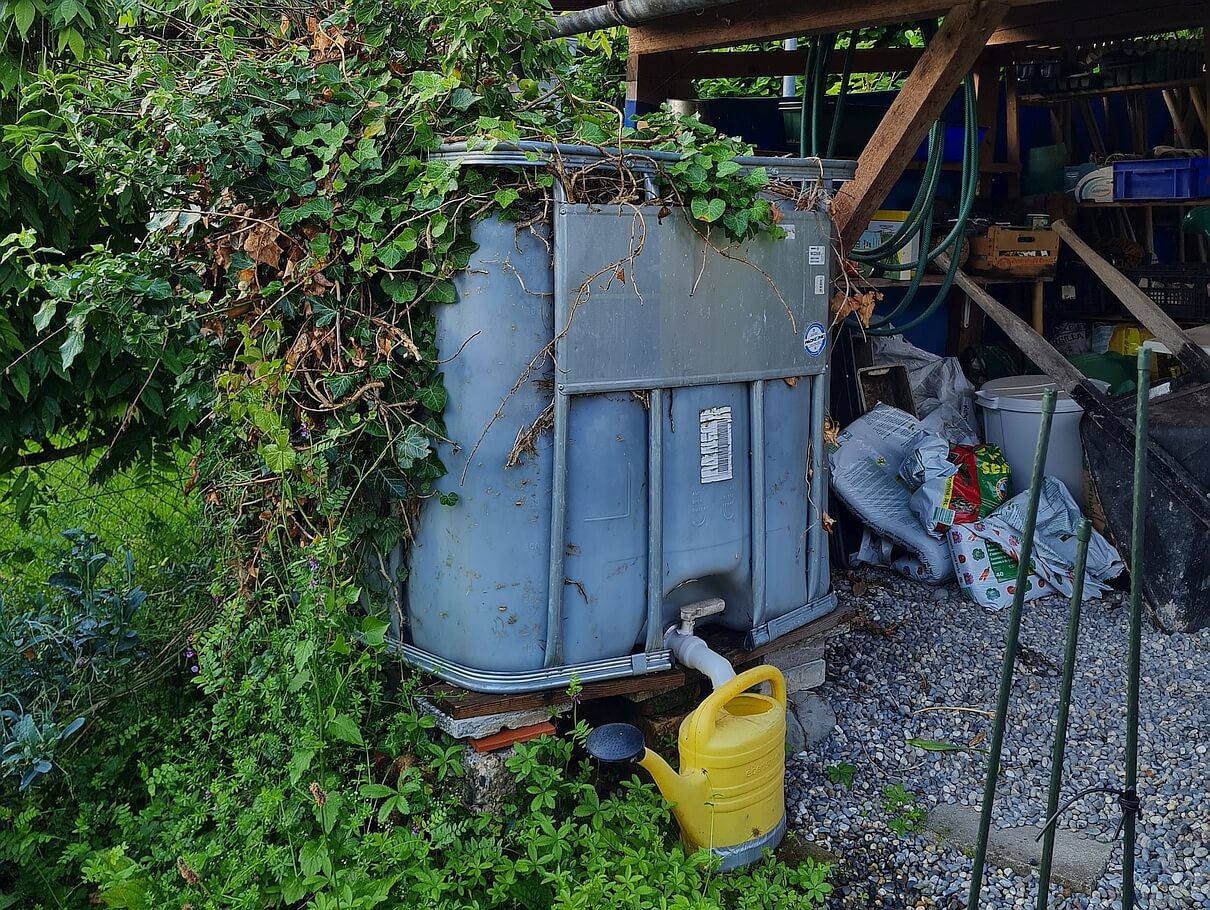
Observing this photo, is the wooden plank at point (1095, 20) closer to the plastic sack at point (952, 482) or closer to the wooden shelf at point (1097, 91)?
the wooden shelf at point (1097, 91)

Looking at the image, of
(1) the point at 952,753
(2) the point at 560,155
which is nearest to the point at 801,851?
(1) the point at 952,753

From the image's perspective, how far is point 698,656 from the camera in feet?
10.3

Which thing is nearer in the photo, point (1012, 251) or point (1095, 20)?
point (1095, 20)

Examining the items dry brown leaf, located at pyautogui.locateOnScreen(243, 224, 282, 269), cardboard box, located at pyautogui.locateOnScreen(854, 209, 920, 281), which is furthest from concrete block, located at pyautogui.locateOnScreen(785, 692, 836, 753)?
cardboard box, located at pyautogui.locateOnScreen(854, 209, 920, 281)

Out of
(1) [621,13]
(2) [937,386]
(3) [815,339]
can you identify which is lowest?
(2) [937,386]

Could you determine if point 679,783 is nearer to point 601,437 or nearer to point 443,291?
point 601,437

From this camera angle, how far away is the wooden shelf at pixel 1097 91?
687cm

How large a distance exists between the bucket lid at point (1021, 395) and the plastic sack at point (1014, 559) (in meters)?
0.74

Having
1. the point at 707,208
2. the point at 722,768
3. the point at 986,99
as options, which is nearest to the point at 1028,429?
the point at 986,99

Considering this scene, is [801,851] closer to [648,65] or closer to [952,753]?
[952,753]

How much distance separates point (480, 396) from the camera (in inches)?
113

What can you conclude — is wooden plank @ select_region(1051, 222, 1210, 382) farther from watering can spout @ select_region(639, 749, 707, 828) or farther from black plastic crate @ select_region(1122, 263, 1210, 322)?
watering can spout @ select_region(639, 749, 707, 828)

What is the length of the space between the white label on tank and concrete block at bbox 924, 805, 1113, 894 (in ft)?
4.44

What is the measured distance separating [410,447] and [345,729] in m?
0.78
